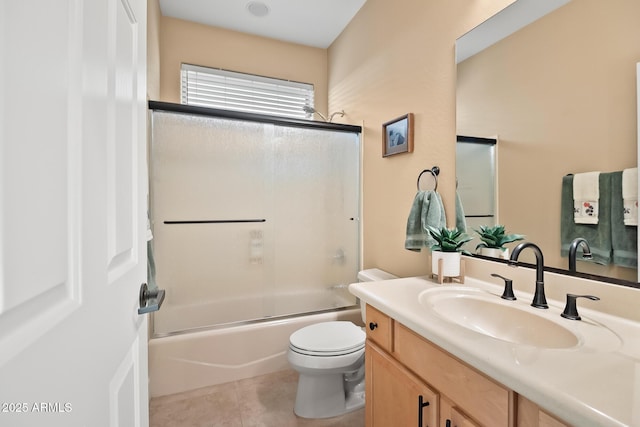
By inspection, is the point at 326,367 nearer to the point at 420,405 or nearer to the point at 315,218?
the point at 420,405

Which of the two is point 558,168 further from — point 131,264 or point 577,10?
point 131,264

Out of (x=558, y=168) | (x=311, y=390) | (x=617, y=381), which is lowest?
(x=311, y=390)

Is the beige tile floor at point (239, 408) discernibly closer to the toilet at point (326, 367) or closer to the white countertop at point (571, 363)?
the toilet at point (326, 367)

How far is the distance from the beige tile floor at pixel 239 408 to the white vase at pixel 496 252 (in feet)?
3.76

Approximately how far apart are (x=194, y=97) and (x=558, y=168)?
106 inches

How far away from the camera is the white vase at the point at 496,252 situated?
1.29m

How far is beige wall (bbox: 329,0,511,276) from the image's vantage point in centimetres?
159

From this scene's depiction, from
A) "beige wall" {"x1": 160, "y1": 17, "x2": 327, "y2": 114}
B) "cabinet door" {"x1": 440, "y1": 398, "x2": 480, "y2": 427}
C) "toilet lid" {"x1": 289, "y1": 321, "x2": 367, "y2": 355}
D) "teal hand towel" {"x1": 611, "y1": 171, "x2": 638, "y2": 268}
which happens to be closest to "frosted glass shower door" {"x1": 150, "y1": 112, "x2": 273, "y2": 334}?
"toilet lid" {"x1": 289, "y1": 321, "x2": 367, "y2": 355}

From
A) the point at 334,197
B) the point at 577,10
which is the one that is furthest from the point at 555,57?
the point at 334,197

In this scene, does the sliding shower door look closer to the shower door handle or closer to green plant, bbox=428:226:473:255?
green plant, bbox=428:226:473:255

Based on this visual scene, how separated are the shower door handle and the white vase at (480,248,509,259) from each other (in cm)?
132

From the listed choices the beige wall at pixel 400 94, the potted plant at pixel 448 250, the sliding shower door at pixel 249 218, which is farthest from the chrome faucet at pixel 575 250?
the sliding shower door at pixel 249 218

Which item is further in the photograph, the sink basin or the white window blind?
the white window blind

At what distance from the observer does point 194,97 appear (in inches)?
105
